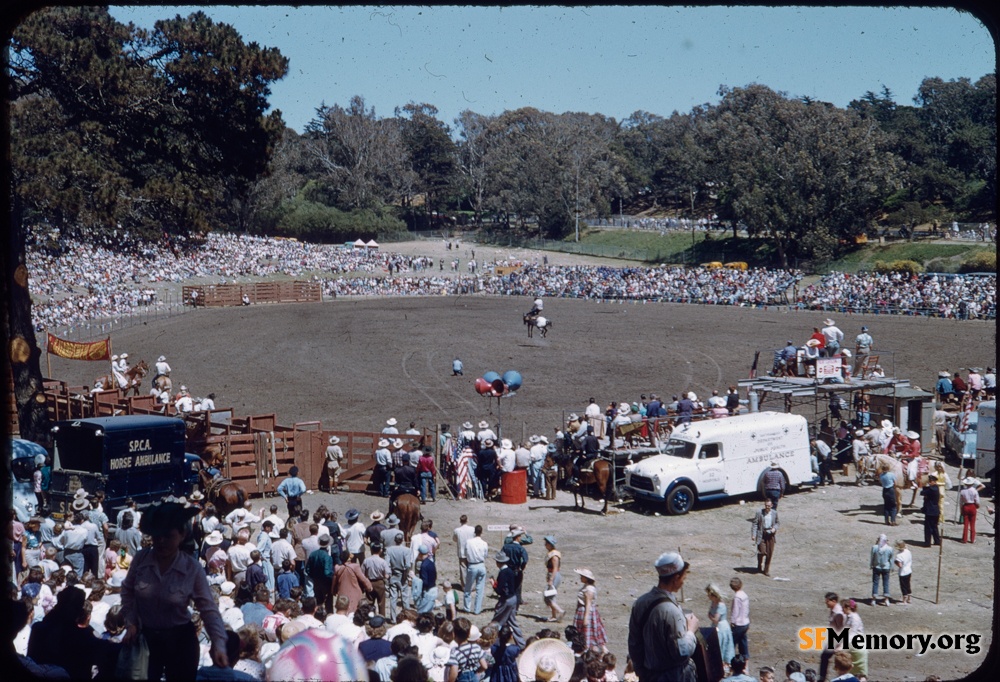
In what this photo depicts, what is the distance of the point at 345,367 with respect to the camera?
1489 inches

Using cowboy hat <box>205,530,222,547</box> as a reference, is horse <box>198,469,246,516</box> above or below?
below

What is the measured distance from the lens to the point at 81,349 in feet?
94.1

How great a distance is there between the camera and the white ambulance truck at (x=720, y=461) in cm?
2009

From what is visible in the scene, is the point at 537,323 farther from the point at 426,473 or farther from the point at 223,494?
the point at 223,494

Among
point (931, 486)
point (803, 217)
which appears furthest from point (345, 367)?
point (803, 217)

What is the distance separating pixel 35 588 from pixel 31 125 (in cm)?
1541

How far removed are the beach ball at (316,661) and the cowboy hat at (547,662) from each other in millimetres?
2988

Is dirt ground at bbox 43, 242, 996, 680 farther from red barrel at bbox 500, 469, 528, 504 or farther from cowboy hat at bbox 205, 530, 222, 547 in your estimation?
cowboy hat at bbox 205, 530, 222, 547

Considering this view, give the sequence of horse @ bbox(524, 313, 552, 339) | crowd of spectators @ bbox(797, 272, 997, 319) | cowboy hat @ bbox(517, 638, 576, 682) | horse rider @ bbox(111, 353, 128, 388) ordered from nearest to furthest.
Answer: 1. cowboy hat @ bbox(517, 638, 576, 682)
2. horse rider @ bbox(111, 353, 128, 388)
3. horse @ bbox(524, 313, 552, 339)
4. crowd of spectators @ bbox(797, 272, 997, 319)

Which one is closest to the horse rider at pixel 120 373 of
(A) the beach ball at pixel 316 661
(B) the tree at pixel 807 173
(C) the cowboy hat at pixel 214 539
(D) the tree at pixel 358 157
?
(C) the cowboy hat at pixel 214 539

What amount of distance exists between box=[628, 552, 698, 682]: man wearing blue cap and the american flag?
15332 mm

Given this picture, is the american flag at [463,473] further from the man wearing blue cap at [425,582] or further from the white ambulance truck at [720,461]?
the man wearing blue cap at [425,582]

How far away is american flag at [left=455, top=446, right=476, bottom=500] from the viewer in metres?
21.4

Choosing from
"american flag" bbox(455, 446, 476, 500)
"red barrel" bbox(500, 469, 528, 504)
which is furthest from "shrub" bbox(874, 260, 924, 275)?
"american flag" bbox(455, 446, 476, 500)
